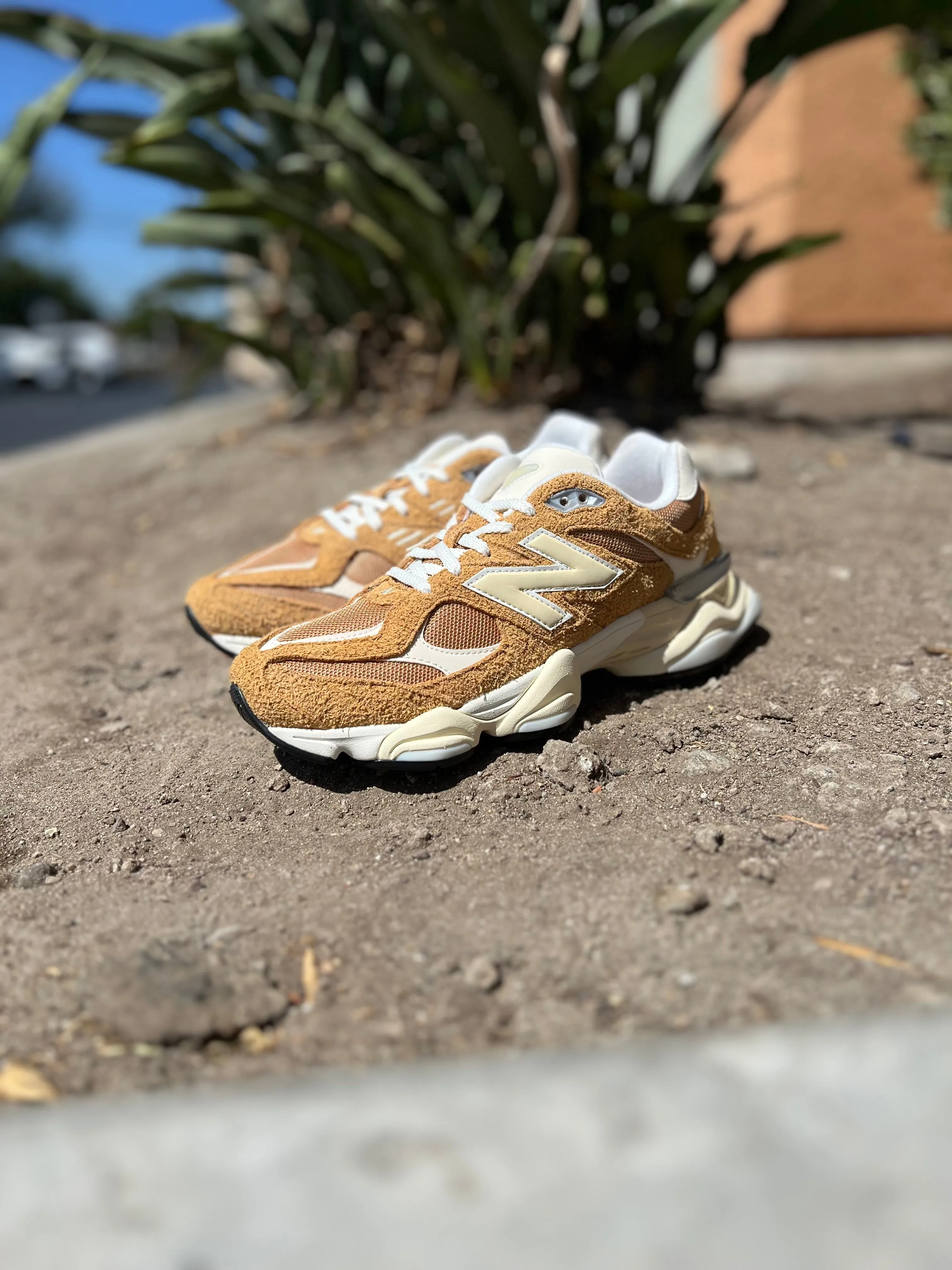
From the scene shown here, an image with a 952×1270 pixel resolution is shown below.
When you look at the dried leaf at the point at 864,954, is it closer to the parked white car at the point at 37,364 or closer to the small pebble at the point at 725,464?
the small pebble at the point at 725,464

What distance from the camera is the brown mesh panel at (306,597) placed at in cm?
180

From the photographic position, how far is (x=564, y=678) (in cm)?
153

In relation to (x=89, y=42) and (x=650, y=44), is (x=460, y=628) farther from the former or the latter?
(x=89, y=42)

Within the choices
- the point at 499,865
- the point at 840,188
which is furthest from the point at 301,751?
the point at 840,188

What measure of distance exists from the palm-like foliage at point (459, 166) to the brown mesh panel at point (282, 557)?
4.97ft

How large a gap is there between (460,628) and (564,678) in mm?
196

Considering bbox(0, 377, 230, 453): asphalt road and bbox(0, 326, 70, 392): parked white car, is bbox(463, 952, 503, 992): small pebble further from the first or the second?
bbox(0, 326, 70, 392): parked white car

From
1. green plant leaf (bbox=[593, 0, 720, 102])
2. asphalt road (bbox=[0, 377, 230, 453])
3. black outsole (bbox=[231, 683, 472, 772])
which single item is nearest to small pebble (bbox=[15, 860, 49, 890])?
black outsole (bbox=[231, 683, 472, 772])

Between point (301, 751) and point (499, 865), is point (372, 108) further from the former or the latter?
point (499, 865)

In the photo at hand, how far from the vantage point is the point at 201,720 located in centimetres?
178

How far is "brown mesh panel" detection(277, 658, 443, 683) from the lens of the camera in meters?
1.43

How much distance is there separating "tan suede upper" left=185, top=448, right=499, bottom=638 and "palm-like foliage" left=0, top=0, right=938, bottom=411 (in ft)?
4.61

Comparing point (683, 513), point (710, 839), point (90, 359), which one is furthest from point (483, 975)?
point (90, 359)

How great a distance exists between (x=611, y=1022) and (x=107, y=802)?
93 centimetres
